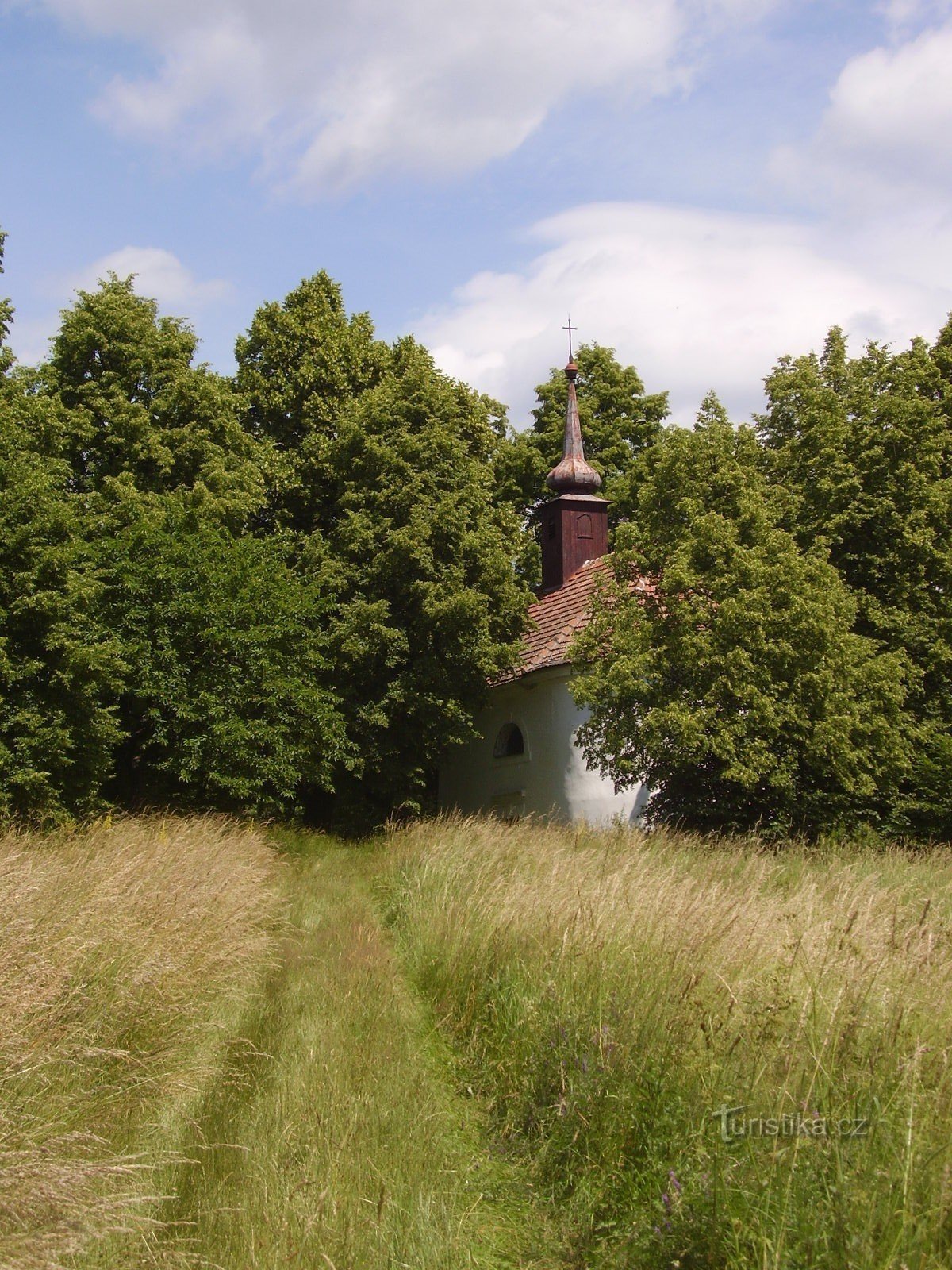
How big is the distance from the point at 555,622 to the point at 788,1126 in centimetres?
2340

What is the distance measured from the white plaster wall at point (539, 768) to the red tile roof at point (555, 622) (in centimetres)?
36

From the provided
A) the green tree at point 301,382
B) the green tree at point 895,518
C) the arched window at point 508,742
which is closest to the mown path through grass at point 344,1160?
the green tree at point 895,518

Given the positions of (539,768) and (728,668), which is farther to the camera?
(539,768)

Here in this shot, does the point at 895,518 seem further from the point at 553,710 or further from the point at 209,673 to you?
the point at 209,673

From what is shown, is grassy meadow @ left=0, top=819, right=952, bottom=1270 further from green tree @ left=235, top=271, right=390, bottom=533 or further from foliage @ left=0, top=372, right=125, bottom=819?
green tree @ left=235, top=271, right=390, bottom=533

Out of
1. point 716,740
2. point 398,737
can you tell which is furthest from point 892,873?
point 398,737

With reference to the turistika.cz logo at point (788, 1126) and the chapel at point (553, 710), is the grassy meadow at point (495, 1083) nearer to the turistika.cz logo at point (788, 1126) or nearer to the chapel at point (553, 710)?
the turistika.cz logo at point (788, 1126)

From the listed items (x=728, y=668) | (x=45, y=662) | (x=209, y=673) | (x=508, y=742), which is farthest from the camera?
(x=508, y=742)

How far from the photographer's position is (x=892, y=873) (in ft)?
33.0

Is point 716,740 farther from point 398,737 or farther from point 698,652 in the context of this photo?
point 398,737

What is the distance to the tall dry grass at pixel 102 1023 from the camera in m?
3.37

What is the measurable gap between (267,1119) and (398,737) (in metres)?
19.9

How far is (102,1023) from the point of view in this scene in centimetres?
586

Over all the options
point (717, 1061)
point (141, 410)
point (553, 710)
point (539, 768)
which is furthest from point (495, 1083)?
point (141, 410)
